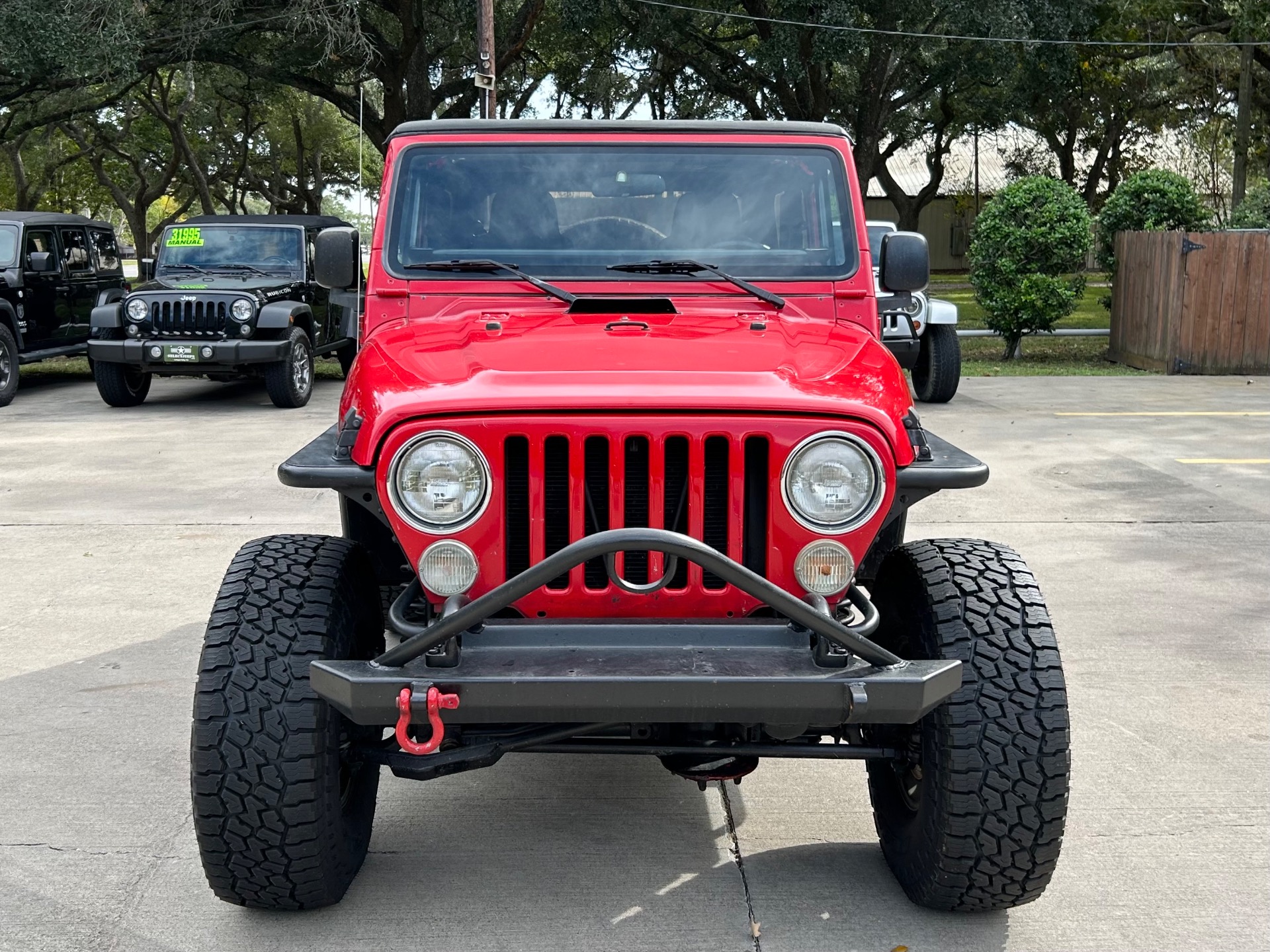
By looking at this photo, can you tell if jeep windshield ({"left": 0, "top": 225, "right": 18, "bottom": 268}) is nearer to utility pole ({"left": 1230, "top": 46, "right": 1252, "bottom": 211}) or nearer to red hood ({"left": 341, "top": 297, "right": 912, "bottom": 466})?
red hood ({"left": 341, "top": 297, "right": 912, "bottom": 466})

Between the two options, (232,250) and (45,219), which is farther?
(45,219)

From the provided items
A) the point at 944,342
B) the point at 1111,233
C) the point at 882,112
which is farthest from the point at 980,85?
the point at 944,342

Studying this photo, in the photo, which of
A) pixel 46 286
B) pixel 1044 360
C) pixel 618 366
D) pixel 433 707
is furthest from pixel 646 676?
pixel 1044 360

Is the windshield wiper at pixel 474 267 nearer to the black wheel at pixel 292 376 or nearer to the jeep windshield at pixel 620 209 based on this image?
the jeep windshield at pixel 620 209

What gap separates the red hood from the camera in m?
2.83

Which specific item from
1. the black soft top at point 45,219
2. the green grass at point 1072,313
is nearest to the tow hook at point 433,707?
the black soft top at point 45,219

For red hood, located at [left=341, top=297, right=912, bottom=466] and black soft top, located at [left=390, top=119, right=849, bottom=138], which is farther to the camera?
black soft top, located at [left=390, top=119, right=849, bottom=138]

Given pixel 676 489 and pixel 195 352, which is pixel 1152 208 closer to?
pixel 195 352

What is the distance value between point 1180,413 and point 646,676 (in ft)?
34.6

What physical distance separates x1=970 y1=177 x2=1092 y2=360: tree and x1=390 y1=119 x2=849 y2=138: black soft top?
12034 mm

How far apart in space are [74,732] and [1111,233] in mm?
15125

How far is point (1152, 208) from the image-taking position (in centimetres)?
1597

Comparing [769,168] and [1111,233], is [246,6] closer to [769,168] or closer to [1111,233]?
[1111,233]

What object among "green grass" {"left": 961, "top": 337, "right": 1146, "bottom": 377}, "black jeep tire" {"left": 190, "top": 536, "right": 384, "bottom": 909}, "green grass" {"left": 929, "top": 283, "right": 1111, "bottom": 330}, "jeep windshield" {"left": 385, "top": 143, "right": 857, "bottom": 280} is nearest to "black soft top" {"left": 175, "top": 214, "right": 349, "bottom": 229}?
"green grass" {"left": 961, "top": 337, "right": 1146, "bottom": 377}
